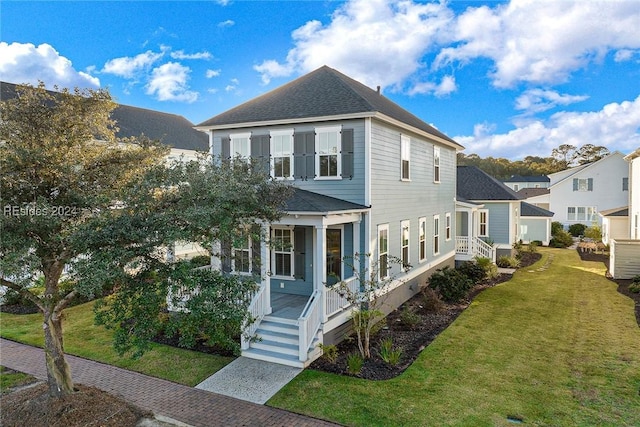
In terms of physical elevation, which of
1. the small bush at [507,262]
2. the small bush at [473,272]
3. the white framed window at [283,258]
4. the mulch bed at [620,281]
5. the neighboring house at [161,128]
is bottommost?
the mulch bed at [620,281]

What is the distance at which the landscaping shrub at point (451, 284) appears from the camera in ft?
52.0

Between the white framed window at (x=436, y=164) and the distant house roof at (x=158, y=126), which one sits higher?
the distant house roof at (x=158, y=126)

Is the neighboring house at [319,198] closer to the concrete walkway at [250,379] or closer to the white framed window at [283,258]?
the white framed window at [283,258]

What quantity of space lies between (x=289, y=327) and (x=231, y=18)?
40.4 ft

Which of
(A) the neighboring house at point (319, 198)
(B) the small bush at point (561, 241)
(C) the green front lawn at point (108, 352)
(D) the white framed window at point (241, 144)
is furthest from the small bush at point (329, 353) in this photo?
(B) the small bush at point (561, 241)

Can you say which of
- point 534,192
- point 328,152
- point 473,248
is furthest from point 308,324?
point 534,192

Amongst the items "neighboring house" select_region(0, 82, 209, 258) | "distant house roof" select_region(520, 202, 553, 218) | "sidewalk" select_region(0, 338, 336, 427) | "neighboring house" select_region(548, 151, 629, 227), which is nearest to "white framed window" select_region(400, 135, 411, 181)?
"sidewalk" select_region(0, 338, 336, 427)

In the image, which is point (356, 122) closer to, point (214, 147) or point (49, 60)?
point (214, 147)

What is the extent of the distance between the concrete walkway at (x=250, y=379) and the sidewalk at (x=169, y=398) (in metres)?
0.25

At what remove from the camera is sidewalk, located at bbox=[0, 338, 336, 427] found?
727cm

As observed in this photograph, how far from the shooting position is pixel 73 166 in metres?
6.38

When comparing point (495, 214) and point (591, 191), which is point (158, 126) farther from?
point (591, 191)

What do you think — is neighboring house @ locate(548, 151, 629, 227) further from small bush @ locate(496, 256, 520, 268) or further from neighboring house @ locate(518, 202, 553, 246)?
small bush @ locate(496, 256, 520, 268)

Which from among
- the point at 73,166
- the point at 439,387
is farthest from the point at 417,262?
the point at 73,166
